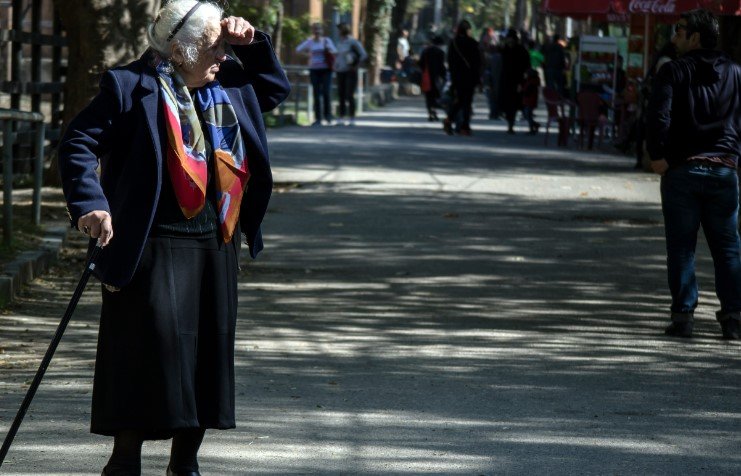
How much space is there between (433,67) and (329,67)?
3975 millimetres

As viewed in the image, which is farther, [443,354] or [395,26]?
[395,26]

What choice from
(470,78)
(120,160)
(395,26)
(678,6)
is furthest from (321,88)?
(395,26)

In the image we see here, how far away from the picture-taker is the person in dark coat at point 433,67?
97.4 ft

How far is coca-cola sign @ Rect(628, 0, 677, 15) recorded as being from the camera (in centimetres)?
1711

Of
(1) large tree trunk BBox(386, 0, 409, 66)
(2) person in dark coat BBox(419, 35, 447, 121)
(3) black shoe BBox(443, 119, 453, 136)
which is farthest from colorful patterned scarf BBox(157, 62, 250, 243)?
(1) large tree trunk BBox(386, 0, 409, 66)

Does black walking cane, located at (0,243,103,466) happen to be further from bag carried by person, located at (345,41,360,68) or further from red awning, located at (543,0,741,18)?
bag carried by person, located at (345,41,360,68)

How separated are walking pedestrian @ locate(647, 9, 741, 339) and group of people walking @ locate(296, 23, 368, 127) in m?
18.4

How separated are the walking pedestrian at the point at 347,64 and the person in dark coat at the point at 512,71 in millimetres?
2728

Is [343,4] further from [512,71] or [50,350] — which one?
[50,350]

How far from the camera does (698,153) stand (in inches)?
321

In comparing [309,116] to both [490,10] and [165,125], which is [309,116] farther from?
[490,10]

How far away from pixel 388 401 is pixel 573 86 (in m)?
20.5

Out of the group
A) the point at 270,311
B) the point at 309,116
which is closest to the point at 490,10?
the point at 309,116

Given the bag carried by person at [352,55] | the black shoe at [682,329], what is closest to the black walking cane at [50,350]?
the black shoe at [682,329]
